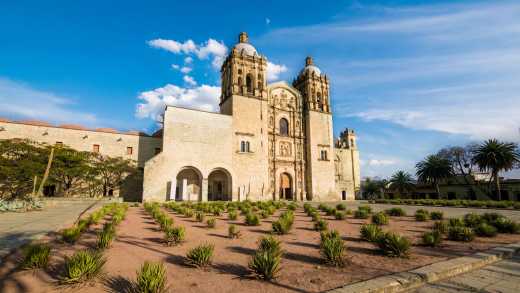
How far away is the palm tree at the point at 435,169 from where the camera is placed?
38.6 m

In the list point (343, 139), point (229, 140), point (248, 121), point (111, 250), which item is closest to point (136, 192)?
point (229, 140)

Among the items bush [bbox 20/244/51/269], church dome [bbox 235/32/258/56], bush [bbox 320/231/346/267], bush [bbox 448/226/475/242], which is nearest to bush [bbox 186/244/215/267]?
bush [bbox 320/231/346/267]

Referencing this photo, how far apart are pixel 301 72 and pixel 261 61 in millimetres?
9106

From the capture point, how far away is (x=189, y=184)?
97.0ft

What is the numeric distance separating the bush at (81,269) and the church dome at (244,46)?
108 ft

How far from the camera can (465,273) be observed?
4805 millimetres

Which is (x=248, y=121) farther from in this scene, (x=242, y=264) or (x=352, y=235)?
(x=242, y=264)

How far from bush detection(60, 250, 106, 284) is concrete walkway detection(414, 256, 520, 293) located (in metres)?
5.16

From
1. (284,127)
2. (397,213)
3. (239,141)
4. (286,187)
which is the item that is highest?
(284,127)

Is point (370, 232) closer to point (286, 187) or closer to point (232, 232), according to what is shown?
point (232, 232)

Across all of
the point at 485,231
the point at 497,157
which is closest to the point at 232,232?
the point at 485,231

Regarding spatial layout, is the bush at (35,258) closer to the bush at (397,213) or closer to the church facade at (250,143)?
the bush at (397,213)

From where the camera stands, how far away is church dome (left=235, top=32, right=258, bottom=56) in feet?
115

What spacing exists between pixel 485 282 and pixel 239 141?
→ 27649 mm
